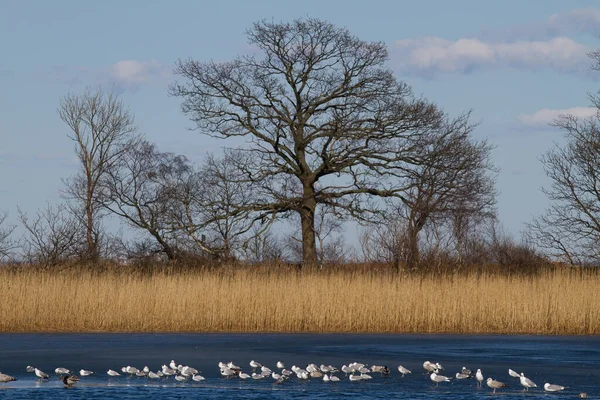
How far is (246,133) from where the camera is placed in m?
35.4

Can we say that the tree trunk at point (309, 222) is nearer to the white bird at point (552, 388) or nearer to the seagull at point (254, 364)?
the seagull at point (254, 364)

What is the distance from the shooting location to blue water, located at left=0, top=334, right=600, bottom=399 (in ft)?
37.6

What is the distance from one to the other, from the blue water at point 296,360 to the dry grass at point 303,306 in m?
1.41

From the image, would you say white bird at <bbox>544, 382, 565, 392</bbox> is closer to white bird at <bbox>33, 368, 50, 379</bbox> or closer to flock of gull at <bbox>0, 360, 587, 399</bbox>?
flock of gull at <bbox>0, 360, 587, 399</bbox>

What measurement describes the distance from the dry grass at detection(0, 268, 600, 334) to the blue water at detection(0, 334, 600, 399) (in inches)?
55.6

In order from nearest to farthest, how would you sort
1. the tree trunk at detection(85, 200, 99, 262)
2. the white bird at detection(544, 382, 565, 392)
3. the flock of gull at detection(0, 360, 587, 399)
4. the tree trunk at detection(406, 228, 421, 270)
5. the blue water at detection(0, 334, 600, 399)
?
1. the white bird at detection(544, 382, 565, 392)
2. the blue water at detection(0, 334, 600, 399)
3. the flock of gull at detection(0, 360, 587, 399)
4. the tree trunk at detection(406, 228, 421, 270)
5. the tree trunk at detection(85, 200, 99, 262)

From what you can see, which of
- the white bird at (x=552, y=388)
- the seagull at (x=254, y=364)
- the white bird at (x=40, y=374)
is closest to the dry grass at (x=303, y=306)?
the seagull at (x=254, y=364)

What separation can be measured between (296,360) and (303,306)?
6846mm

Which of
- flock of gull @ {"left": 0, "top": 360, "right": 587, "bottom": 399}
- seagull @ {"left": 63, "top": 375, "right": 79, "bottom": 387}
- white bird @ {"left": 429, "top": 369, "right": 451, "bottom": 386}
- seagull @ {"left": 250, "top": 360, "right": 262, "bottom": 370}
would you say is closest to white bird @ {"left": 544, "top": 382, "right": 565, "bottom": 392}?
flock of gull @ {"left": 0, "top": 360, "right": 587, "bottom": 399}

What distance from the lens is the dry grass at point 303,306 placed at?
2145 cm

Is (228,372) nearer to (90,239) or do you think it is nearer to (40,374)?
(40,374)

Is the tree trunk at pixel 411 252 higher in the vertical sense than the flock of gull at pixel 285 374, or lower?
higher

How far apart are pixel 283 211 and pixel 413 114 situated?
20.3ft

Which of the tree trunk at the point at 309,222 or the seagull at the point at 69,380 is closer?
the seagull at the point at 69,380
